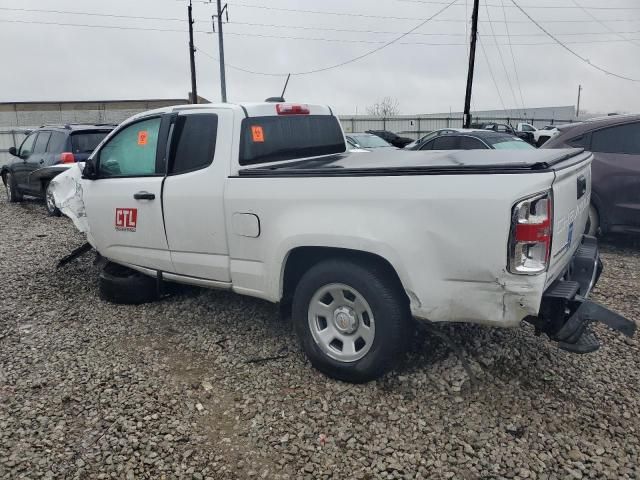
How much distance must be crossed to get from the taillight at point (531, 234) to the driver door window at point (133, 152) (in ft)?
9.26

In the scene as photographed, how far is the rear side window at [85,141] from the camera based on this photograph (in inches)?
378

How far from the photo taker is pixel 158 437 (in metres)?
2.98

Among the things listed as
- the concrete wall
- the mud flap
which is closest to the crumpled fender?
the mud flap

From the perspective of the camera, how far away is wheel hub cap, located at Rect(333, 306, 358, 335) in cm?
336

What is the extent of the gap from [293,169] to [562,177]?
1.62m

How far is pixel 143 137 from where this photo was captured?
14.9ft

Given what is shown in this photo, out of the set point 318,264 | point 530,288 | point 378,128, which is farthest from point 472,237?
point 378,128

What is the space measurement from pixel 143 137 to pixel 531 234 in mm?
3294

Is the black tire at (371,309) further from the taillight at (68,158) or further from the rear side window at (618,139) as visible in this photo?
the taillight at (68,158)

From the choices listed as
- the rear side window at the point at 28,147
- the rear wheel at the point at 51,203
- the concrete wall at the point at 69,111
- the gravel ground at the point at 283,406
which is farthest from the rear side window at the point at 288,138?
the concrete wall at the point at 69,111

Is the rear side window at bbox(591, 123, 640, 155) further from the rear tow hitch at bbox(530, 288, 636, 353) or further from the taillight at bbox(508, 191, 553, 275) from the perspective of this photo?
the taillight at bbox(508, 191, 553, 275)

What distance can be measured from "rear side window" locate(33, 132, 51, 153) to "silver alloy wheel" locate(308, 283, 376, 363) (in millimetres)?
8883

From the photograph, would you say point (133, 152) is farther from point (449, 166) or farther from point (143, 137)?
point (449, 166)

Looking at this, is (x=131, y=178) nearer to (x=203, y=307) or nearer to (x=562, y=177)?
(x=203, y=307)
